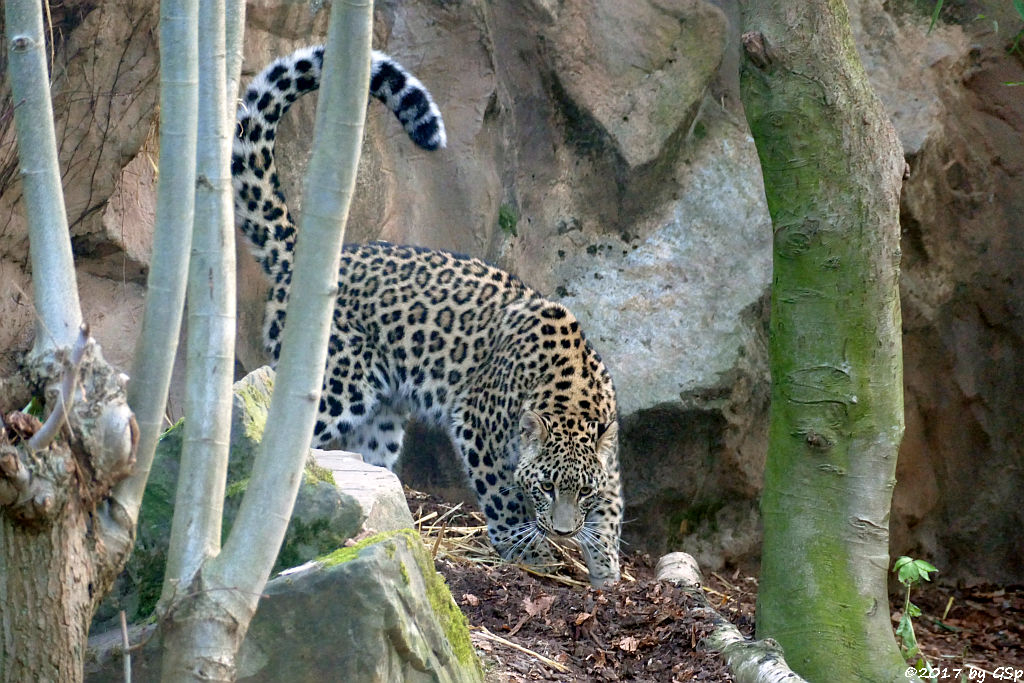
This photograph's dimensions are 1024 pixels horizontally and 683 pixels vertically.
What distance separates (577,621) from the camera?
5535mm

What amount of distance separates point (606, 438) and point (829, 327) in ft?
7.79

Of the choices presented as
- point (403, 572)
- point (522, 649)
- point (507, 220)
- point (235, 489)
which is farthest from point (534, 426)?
point (403, 572)

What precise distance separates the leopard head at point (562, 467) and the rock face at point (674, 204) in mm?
1335

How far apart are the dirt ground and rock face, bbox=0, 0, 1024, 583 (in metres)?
1.09

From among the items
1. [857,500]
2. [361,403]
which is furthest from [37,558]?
[361,403]

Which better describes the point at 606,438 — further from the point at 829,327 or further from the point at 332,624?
the point at 332,624

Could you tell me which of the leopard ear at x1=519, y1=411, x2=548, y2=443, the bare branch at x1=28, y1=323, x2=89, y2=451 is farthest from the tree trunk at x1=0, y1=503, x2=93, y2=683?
the leopard ear at x1=519, y1=411, x2=548, y2=443

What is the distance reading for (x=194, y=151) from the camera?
2.50 m

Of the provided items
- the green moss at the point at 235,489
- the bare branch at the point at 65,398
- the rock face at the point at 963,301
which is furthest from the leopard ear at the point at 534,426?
the bare branch at the point at 65,398

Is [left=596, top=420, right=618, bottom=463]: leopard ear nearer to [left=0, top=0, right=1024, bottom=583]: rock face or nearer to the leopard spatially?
the leopard

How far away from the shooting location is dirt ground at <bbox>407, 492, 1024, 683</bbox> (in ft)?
16.5

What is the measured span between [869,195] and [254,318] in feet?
14.5

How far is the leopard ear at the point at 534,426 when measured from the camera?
686cm

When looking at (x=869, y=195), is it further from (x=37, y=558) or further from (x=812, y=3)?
(x=37, y=558)
